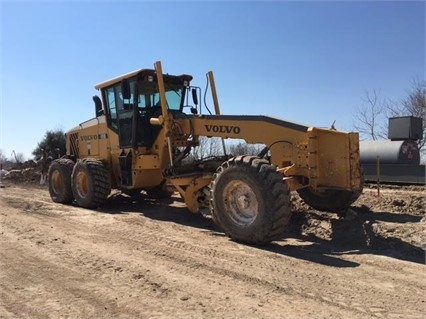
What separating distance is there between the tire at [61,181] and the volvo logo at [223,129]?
5.61m

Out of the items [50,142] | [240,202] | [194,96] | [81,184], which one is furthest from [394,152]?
[50,142]

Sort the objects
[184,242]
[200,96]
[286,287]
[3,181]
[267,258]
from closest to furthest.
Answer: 1. [286,287]
2. [267,258]
3. [184,242]
4. [200,96]
5. [3,181]

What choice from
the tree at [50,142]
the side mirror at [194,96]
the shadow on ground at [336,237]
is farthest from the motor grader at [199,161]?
the tree at [50,142]

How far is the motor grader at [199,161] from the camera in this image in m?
7.20

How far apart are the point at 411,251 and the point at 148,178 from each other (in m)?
6.52

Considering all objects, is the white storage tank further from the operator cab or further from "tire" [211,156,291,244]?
"tire" [211,156,291,244]

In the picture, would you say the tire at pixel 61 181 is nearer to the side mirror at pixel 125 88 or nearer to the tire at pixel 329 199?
the side mirror at pixel 125 88

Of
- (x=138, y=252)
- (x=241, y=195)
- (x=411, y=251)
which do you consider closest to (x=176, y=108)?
(x=241, y=195)

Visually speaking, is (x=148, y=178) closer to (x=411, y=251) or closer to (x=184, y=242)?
(x=184, y=242)

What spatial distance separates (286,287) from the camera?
5.04m

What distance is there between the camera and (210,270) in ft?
18.8

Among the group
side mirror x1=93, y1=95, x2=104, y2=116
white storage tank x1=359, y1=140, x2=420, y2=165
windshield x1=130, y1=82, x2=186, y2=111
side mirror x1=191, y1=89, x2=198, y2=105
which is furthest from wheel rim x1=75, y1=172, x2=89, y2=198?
white storage tank x1=359, y1=140, x2=420, y2=165

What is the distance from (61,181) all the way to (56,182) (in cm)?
40

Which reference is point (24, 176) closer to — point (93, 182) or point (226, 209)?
point (93, 182)
